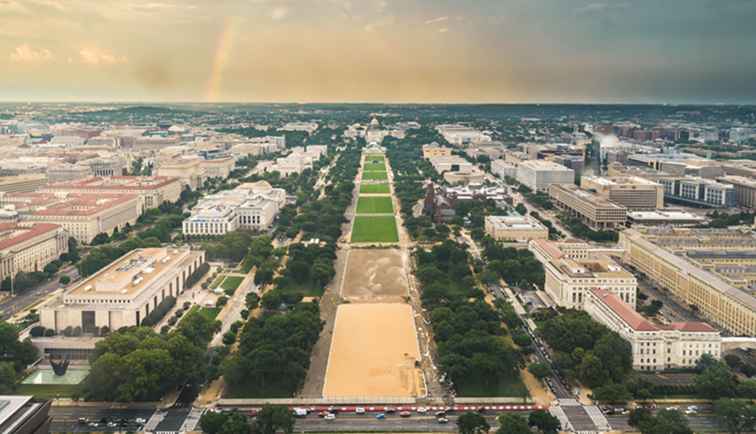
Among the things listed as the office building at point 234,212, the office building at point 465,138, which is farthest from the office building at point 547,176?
the office building at point 465,138

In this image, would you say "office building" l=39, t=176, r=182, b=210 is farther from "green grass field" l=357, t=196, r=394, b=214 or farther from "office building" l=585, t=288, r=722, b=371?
"office building" l=585, t=288, r=722, b=371

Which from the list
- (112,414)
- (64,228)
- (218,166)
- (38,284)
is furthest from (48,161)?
(112,414)

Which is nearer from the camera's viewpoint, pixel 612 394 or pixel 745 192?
pixel 612 394

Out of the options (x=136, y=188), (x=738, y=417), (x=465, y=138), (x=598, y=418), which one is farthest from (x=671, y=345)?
(x=465, y=138)

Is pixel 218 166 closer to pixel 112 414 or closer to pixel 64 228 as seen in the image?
pixel 64 228

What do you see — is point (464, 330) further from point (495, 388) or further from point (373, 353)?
point (495, 388)
